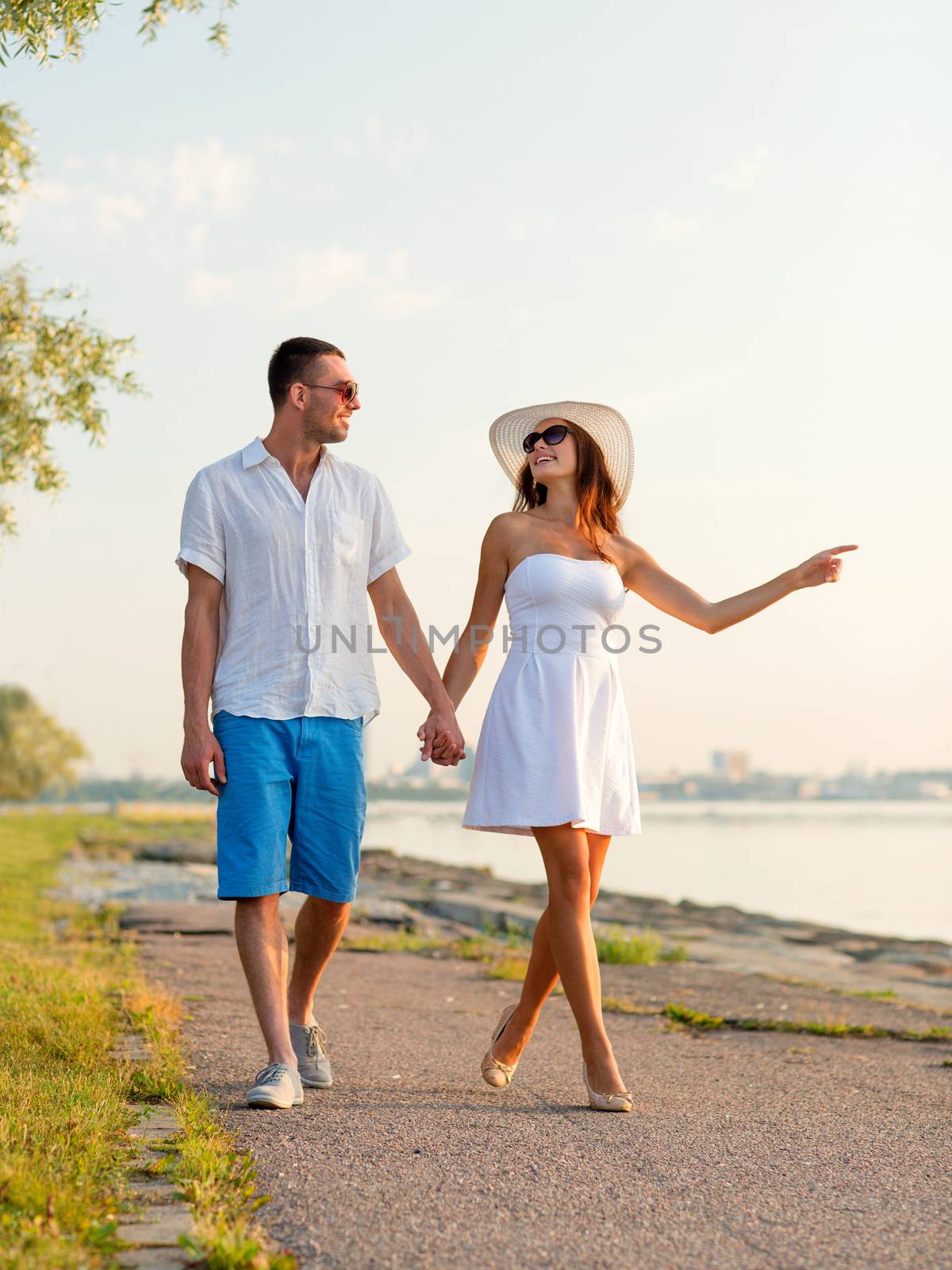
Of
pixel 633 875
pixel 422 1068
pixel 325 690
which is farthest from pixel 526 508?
pixel 633 875

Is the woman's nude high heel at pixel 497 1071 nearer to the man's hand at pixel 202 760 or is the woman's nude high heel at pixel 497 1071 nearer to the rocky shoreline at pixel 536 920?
the man's hand at pixel 202 760

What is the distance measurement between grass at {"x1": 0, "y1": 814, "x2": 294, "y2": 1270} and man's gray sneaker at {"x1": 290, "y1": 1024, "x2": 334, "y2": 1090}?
15.6 inches

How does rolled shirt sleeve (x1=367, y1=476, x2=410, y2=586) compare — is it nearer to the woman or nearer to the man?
the man

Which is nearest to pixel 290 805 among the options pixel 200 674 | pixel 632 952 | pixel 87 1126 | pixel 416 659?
pixel 200 674

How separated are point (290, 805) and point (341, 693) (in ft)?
1.33

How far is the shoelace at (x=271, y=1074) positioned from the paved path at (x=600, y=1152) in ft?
0.37

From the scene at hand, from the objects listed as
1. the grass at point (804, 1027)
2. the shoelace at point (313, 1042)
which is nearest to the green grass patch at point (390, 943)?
the grass at point (804, 1027)

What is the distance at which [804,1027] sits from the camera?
6660 millimetres

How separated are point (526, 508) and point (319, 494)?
35.9 inches

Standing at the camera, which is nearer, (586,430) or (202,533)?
(202,533)

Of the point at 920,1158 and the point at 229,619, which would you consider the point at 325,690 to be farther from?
the point at 920,1158

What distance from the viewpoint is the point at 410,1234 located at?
276 centimetres

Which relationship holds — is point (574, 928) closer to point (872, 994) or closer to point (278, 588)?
point (278, 588)

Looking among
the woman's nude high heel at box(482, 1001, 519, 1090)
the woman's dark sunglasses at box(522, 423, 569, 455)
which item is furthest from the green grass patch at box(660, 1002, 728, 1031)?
the woman's dark sunglasses at box(522, 423, 569, 455)
